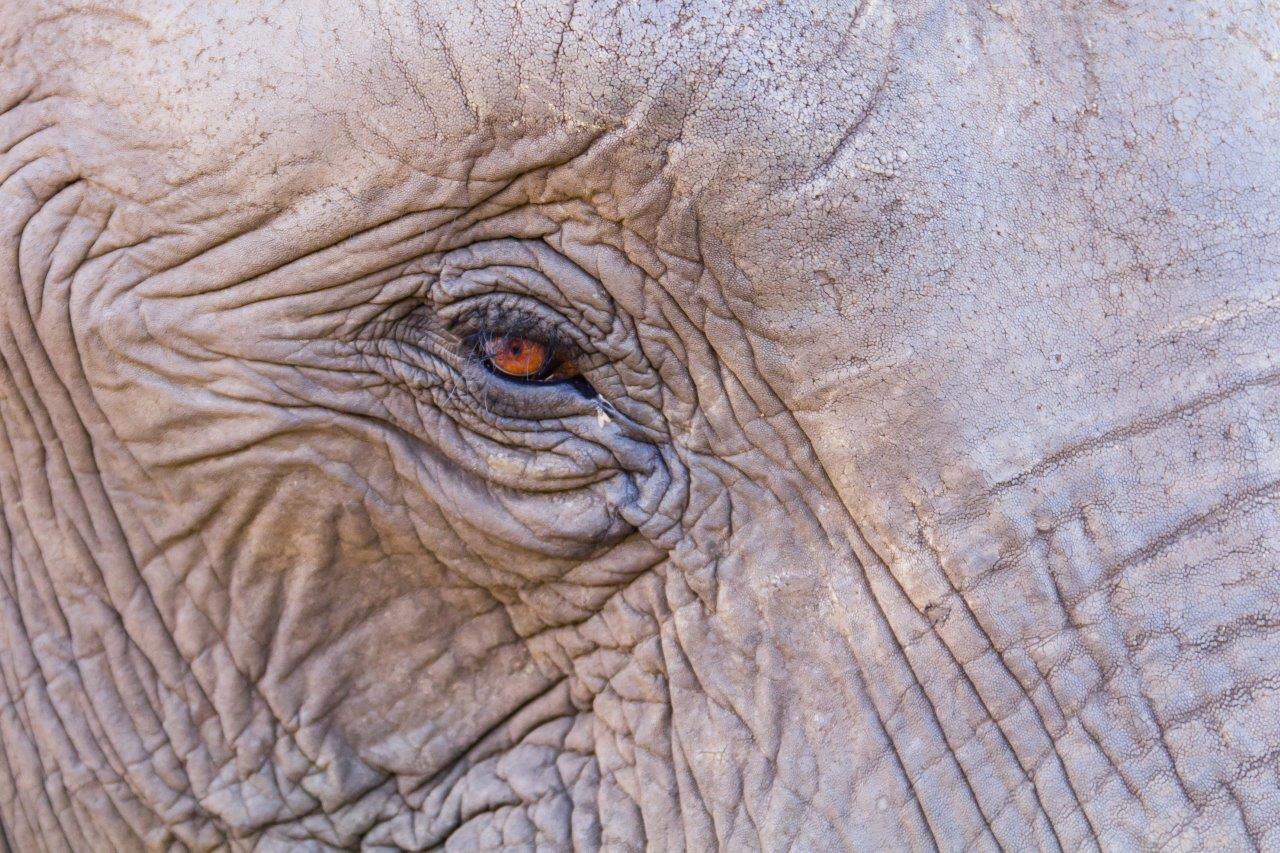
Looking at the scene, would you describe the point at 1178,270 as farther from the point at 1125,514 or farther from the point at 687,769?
the point at 687,769

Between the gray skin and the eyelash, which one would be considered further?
the eyelash

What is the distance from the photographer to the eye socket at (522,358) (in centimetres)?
214

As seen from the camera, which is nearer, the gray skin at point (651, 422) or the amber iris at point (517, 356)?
the gray skin at point (651, 422)

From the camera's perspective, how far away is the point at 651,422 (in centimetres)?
213

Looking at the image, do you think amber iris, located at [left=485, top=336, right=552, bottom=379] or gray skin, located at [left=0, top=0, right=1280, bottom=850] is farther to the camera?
amber iris, located at [left=485, top=336, right=552, bottom=379]

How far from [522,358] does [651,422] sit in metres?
0.21

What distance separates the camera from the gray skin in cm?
187

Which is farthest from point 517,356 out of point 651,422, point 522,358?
point 651,422

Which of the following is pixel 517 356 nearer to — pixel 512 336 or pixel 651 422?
pixel 512 336

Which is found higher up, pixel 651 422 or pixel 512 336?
pixel 512 336

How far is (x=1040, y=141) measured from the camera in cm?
191

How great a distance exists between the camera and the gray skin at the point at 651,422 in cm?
187

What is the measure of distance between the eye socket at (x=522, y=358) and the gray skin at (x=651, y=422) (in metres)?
0.03

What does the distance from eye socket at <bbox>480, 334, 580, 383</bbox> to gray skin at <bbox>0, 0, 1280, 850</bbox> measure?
0.03 meters
